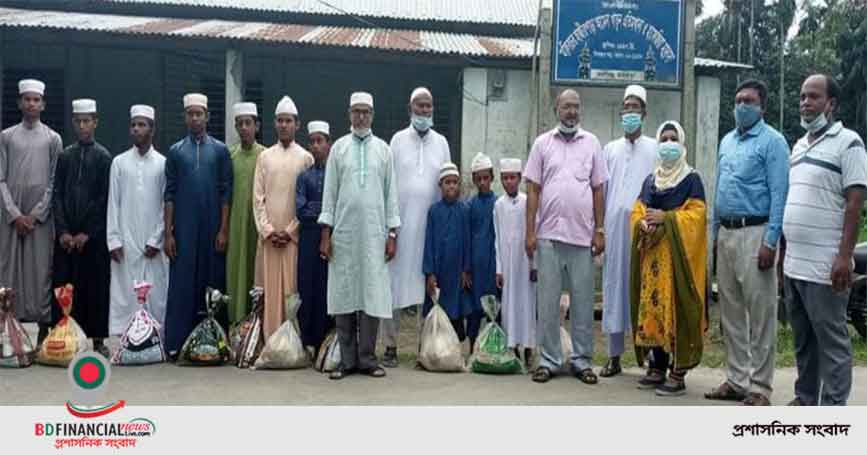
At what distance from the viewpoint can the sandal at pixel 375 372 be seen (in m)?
5.46

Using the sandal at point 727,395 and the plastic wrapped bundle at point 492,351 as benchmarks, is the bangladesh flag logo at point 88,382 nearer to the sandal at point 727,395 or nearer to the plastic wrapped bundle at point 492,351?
the plastic wrapped bundle at point 492,351

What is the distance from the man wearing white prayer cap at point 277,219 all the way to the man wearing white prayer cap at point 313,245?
7 centimetres

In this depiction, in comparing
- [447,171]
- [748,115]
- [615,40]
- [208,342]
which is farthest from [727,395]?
[615,40]

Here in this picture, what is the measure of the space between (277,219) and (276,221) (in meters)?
0.02

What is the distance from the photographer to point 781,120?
24703 mm

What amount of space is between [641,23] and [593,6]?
1.88 ft

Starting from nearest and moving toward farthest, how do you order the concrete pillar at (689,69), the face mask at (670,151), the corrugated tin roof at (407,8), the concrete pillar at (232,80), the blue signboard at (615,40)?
1. the face mask at (670,151)
2. the concrete pillar at (689,69)
3. the blue signboard at (615,40)
4. the concrete pillar at (232,80)
5. the corrugated tin roof at (407,8)

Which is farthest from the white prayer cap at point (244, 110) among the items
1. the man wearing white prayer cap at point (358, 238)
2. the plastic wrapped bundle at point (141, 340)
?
the plastic wrapped bundle at point (141, 340)

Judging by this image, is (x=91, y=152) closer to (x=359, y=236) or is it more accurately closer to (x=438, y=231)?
(x=359, y=236)

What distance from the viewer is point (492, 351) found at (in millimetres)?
5570

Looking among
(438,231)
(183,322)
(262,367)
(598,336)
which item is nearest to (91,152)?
(183,322)

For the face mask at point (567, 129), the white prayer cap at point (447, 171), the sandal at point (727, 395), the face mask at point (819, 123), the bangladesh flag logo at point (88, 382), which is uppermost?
the face mask at point (567, 129)

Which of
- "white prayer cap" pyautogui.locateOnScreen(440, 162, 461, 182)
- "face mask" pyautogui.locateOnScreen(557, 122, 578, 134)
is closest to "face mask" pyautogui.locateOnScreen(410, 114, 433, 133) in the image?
"white prayer cap" pyautogui.locateOnScreen(440, 162, 461, 182)

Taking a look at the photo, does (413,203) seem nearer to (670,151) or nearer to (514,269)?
(514,269)
